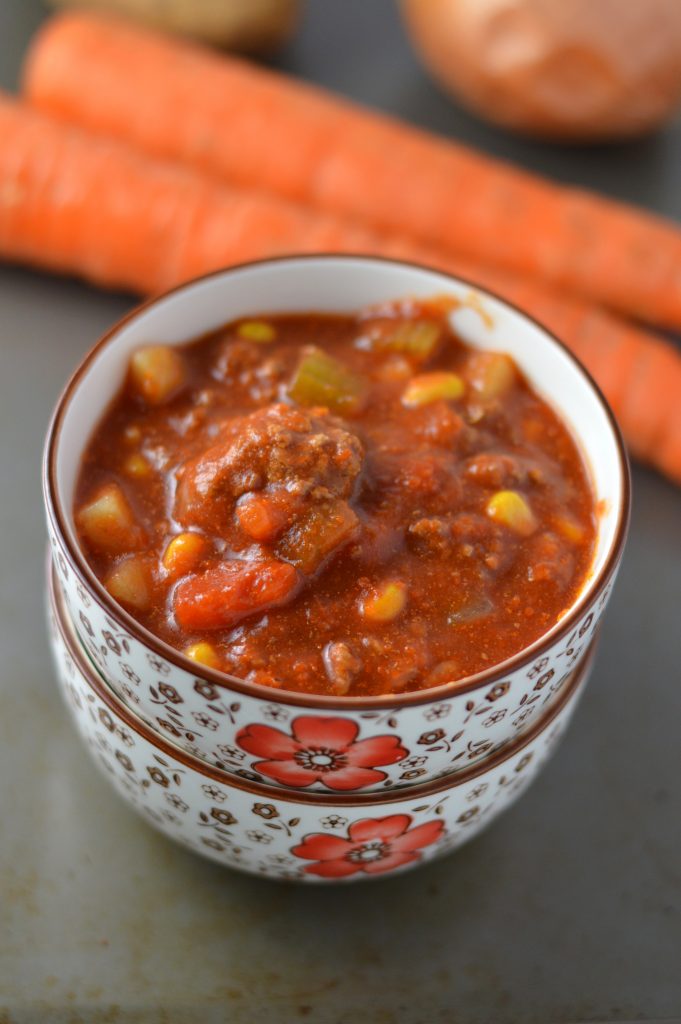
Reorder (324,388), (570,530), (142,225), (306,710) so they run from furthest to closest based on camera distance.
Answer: (142,225) → (324,388) → (570,530) → (306,710)

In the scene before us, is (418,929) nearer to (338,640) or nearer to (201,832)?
(201,832)

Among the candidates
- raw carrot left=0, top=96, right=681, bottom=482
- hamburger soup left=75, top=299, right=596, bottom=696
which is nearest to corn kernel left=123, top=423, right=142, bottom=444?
hamburger soup left=75, top=299, right=596, bottom=696

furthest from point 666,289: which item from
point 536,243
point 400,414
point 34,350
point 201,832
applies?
point 201,832

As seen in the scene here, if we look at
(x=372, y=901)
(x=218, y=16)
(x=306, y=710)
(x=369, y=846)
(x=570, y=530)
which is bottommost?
(x=372, y=901)

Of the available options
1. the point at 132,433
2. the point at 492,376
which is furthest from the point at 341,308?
the point at 132,433

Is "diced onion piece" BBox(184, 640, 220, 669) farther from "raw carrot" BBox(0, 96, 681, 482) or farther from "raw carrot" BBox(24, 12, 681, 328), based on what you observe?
"raw carrot" BBox(24, 12, 681, 328)

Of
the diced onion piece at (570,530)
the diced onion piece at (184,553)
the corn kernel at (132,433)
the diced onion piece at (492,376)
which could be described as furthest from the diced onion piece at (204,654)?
the diced onion piece at (492,376)

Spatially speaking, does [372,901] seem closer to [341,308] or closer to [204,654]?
[204,654]
